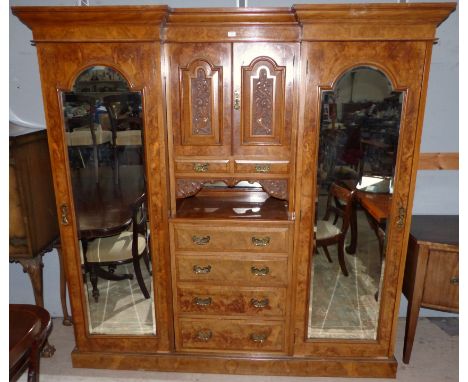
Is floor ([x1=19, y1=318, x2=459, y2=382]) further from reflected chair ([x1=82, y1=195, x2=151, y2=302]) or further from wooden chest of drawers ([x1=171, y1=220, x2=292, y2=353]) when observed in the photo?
reflected chair ([x1=82, y1=195, x2=151, y2=302])

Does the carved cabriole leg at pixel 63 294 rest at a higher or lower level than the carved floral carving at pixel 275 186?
lower

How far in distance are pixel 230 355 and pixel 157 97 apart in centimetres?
148

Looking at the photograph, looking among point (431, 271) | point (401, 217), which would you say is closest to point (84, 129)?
point (401, 217)

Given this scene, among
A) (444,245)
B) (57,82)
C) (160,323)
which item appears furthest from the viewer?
(160,323)

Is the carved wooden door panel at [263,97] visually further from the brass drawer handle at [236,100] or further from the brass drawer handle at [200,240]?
the brass drawer handle at [200,240]

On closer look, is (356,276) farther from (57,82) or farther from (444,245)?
(57,82)

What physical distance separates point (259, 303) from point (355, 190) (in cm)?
79

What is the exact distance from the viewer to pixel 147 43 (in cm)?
178

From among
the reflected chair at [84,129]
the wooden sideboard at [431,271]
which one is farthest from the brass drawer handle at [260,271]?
the reflected chair at [84,129]

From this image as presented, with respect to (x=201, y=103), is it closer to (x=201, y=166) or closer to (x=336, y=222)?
(x=201, y=166)

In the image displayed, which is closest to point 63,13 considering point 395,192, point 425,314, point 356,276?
point 395,192

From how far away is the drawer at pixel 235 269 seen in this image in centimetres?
203

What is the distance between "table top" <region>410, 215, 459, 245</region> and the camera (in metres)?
2.07

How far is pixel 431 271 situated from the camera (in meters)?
2.06
